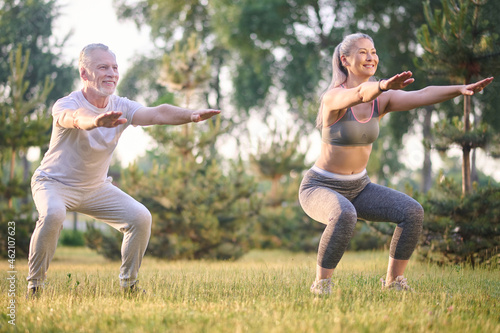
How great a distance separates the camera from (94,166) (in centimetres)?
470

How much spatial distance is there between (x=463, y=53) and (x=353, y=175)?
14.1 feet

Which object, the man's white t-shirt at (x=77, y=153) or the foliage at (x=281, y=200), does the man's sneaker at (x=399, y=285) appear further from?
the foliage at (x=281, y=200)

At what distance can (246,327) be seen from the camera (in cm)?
304

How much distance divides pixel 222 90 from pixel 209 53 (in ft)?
8.41

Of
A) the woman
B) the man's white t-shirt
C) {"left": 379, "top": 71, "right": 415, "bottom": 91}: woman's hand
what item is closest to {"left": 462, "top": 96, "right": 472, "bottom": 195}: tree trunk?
the woman

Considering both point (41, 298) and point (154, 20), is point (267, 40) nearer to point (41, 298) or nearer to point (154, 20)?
point (154, 20)

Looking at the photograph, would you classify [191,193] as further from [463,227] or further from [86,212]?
[86,212]

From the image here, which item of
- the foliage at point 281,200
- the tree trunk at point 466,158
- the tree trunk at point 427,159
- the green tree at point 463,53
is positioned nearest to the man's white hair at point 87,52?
the green tree at point 463,53

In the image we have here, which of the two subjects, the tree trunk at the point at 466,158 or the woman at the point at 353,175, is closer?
the woman at the point at 353,175

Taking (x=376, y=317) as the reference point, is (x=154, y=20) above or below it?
above

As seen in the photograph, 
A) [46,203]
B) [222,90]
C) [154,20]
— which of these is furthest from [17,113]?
[222,90]

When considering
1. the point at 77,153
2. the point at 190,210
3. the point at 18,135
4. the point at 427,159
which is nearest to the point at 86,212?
the point at 77,153

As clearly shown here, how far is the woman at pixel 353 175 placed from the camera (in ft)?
14.1

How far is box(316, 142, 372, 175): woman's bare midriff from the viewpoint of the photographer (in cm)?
466
